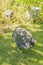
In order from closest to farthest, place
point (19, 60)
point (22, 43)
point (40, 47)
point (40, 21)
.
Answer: point (19, 60), point (22, 43), point (40, 47), point (40, 21)

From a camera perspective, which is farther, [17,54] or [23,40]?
[23,40]

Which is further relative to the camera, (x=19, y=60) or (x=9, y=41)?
(x=9, y=41)

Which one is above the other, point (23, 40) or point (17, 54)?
point (23, 40)

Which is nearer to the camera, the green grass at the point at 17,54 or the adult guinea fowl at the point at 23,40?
the green grass at the point at 17,54

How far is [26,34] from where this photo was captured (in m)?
6.59

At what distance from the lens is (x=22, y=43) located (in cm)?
641

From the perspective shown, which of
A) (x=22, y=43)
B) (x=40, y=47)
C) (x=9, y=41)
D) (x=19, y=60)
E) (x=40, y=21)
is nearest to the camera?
(x=19, y=60)

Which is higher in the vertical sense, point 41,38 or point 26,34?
point 26,34

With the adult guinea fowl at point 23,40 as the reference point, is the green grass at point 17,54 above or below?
below

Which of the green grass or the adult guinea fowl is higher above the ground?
the adult guinea fowl

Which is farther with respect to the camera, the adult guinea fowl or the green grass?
the adult guinea fowl

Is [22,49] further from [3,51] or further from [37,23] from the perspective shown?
[37,23]

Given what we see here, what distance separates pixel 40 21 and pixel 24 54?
12.8 feet

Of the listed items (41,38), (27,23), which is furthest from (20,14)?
(41,38)
